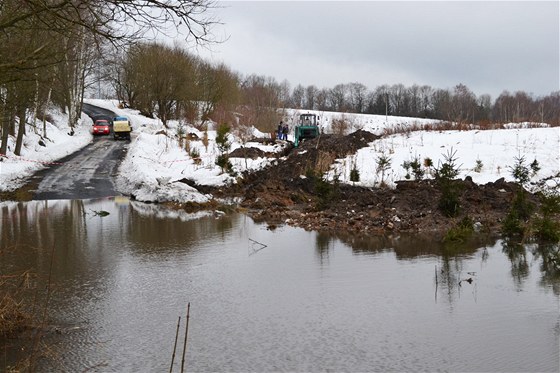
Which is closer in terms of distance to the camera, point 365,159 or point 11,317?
point 11,317

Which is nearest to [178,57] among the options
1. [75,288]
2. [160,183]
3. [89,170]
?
[89,170]

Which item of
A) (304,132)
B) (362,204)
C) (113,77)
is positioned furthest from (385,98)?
(362,204)

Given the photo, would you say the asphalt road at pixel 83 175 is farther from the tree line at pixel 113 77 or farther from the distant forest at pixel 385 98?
the distant forest at pixel 385 98

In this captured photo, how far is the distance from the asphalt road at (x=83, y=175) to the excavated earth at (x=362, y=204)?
537 cm

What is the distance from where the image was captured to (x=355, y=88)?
129 meters

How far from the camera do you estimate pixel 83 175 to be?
91.5ft

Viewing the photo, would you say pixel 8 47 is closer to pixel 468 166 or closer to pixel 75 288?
pixel 75 288

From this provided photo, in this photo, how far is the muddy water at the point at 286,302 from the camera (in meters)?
6.85

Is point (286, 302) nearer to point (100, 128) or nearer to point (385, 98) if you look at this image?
point (100, 128)

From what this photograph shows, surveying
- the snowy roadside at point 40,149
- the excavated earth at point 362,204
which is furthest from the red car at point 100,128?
the excavated earth at point 362,204

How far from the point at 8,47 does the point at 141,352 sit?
8.31 meters

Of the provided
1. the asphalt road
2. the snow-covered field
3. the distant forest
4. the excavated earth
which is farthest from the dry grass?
A: the distant forest

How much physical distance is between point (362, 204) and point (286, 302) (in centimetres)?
1002

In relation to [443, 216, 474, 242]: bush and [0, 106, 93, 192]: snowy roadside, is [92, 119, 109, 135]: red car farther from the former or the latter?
[443, 216, 474, 242]: bush
